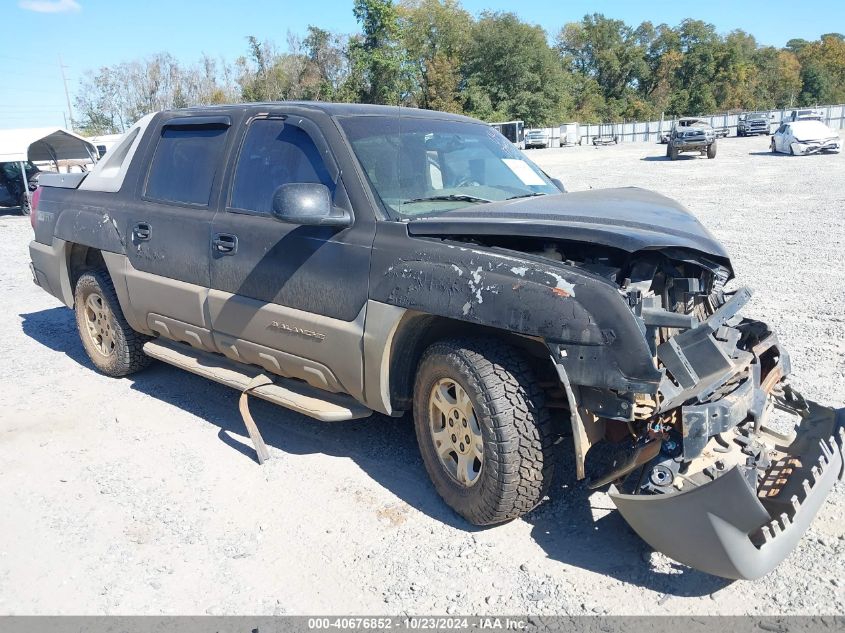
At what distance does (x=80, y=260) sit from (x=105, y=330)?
0.67 m

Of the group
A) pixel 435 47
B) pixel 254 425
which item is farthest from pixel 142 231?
pixel 435 47

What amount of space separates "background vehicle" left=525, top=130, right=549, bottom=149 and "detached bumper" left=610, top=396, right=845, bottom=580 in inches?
2097

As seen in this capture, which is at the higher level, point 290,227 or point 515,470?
point 290,227

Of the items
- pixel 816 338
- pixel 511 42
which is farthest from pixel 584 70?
pixel 816 338

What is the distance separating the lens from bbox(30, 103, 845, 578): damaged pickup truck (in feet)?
9.07

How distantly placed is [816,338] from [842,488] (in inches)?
98.9

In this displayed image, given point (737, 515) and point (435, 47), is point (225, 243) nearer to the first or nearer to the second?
point (737, 515)

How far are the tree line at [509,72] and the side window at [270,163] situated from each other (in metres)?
45.4

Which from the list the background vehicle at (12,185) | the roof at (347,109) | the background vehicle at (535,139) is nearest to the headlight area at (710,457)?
the roof at (347,109)

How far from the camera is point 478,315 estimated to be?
9.85 ft

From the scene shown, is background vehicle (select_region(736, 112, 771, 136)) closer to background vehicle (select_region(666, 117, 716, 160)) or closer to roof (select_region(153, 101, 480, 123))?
background vehicle (select_region(666, 117, 716, 160))

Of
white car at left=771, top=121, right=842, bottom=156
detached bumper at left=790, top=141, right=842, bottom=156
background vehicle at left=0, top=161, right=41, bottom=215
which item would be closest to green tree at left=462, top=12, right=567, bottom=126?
white car at left=771, top=121, right=842, bottom=156

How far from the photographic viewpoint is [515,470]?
304 cm

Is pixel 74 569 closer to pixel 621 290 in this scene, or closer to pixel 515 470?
pixel 515 470
